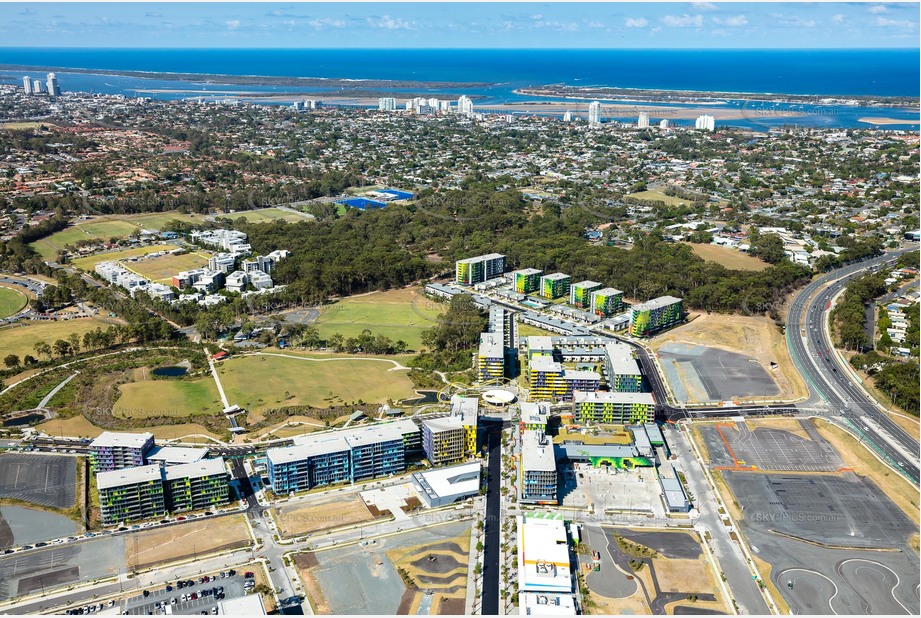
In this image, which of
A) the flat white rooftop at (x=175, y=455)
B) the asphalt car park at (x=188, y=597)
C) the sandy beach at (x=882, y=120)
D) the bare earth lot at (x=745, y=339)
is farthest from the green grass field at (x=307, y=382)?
the sandy beach at (x=882, y=120)

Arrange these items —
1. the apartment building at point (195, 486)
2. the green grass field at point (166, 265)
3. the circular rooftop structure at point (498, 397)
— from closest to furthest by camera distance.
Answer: the apartment building at point (195, 486)
the circular rooftop structure at point (498, 397)
the green grass field at point (166, 265)

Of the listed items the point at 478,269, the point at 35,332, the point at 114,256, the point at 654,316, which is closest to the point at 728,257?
the point at 654,316

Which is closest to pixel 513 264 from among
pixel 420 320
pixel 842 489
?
pixel 420 320

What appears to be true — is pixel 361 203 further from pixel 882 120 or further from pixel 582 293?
pixel 882 120

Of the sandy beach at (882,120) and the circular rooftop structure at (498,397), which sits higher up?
the sandy beach at (882,120)

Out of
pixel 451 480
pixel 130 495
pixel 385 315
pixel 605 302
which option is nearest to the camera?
pixel 130 495

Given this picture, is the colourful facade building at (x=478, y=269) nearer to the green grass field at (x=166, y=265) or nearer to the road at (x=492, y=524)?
the green grass field at (x=166, y=265)
